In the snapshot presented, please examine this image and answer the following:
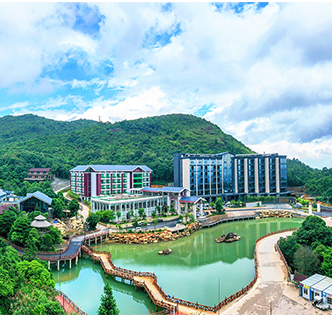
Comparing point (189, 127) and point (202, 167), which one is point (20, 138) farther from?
point (202, 167)

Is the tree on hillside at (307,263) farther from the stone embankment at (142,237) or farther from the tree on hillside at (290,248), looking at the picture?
the stone embankment at (142,237)

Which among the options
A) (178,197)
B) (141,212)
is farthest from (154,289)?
(178,197)

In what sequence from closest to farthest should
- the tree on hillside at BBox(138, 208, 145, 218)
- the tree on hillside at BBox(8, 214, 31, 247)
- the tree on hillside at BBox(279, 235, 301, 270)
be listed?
the tree on hillside at BBox(279, 235, 301, 270) < the tree on hillside at BBox(8, 214, 31, 247) < the tree on hillside at BBox(138, 208, 145, 218)

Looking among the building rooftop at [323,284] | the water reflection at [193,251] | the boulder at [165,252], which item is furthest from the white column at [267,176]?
the building rooftop at [323,284]

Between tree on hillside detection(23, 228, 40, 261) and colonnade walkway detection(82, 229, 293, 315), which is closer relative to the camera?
colonnade walkway detection(82, 229, 293, 315)

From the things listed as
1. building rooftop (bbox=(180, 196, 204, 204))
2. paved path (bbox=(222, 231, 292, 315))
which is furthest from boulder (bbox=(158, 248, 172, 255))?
building rooftop (bbox=(180, 196, 204, 204))

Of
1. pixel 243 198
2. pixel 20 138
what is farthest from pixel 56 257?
pixel 20 138

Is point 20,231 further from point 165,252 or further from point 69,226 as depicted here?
point 165,252

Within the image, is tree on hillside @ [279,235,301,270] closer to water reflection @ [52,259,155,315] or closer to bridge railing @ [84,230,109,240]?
water reflection @ [52,259,155,315]
